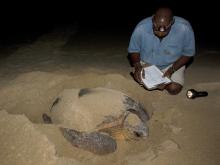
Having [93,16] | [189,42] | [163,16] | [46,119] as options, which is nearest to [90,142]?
[46,119]

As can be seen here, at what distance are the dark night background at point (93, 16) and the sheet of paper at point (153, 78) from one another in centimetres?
230

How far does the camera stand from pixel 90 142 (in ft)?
8.11

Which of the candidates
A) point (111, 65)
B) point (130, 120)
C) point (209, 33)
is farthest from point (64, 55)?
point (209, 33)

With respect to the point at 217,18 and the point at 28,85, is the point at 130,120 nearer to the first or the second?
the point at 28,85

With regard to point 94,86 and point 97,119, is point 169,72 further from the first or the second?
point 97,119

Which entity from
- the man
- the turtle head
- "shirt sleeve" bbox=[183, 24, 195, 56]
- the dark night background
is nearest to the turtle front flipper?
the turtle head

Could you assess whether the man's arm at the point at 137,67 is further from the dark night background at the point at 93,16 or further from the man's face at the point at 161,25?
the dark night background at the point at 93,16

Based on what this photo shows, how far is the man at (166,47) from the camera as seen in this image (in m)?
3.27

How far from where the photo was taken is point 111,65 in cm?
425

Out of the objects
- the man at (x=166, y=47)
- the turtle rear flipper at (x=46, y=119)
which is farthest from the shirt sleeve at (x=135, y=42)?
the turtle rear flipper at (x=46, y=119)

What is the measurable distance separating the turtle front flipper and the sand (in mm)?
44

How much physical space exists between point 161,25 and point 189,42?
476 millimetres

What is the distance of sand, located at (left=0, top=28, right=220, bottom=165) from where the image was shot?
2324 mm

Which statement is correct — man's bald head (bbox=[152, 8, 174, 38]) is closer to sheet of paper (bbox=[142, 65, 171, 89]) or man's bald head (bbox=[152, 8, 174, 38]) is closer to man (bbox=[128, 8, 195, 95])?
man (bbox=[128, 8, 195, 95])
